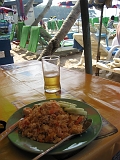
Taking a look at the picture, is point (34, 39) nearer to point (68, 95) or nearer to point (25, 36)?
point (25, 36)

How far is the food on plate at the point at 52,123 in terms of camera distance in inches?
21.4

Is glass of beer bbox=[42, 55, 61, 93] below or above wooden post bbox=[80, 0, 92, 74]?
below

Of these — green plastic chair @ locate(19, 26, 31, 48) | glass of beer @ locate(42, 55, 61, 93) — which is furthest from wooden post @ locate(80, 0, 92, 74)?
green plastic chair @ locate(19, 26, 31, 48)

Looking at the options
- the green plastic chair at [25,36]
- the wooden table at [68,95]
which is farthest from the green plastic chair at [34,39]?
the wooden table at [68,95]

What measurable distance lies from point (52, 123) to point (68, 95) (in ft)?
1.32

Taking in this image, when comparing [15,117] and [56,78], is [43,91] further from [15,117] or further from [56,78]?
[15,117]

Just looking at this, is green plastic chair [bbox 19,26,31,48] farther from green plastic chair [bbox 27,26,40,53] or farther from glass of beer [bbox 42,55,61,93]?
glass of beer [bbox 42,55,61,93]

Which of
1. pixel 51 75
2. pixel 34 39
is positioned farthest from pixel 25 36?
pixel 51 75

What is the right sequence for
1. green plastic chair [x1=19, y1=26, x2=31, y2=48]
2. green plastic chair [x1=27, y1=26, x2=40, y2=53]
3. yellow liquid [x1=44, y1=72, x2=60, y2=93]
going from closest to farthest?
yellow liquid [x1=44, y1=72, x2=60, y2=93]
green plastic chair [x1=27, y1=26, x2=40, y2=53]
green plastic chair [x1=19, y1=26, x2=31, y2=48]

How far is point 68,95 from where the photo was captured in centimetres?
96

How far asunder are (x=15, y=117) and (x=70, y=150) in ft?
0.87

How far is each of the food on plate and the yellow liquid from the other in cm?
33

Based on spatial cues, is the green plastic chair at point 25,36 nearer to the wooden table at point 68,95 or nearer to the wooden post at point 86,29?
the wooden post at point 86,29

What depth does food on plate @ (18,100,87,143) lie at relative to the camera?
542 mm
